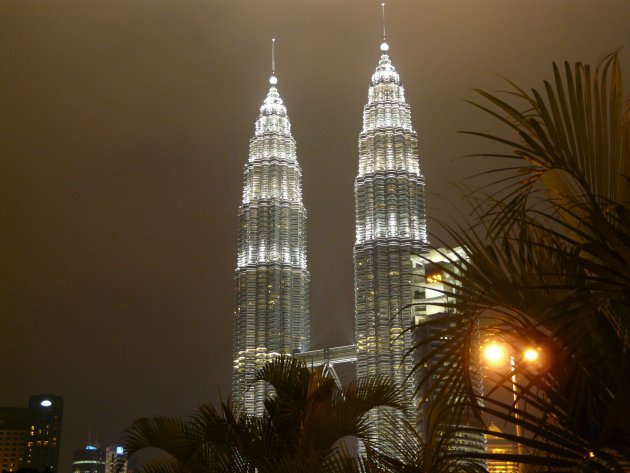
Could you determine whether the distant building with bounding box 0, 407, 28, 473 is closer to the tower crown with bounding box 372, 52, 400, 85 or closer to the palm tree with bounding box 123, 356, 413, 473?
the tower crown with bounding box 372, 52, 400, 85

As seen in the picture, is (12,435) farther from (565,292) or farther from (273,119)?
(565,292)

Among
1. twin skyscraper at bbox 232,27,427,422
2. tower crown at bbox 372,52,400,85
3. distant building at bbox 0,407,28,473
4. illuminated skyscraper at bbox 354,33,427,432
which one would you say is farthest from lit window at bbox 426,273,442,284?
distant building at bbox 0,407,28,473

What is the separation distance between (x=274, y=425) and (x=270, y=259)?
335 ft

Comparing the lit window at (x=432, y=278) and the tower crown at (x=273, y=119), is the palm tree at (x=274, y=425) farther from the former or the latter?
the tower crown at (x=273, y=119)

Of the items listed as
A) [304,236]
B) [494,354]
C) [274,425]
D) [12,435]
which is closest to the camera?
[274,425]

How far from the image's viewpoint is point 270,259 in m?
110

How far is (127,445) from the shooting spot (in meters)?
8.24

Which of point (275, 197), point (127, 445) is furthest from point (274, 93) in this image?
point (127, 445)

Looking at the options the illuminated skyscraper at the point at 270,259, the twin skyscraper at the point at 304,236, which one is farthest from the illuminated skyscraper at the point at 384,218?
the illuminated skyscraper at the point at 270,259

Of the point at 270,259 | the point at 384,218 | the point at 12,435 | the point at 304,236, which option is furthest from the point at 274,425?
the point at 12,435

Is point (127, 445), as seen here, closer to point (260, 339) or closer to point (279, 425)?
point (279, 425)

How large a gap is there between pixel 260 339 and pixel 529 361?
10259 centimetres

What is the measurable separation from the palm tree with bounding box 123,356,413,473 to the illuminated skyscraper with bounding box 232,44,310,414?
94.7 meters

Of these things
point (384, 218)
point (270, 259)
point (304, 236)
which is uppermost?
point (304, 236)
